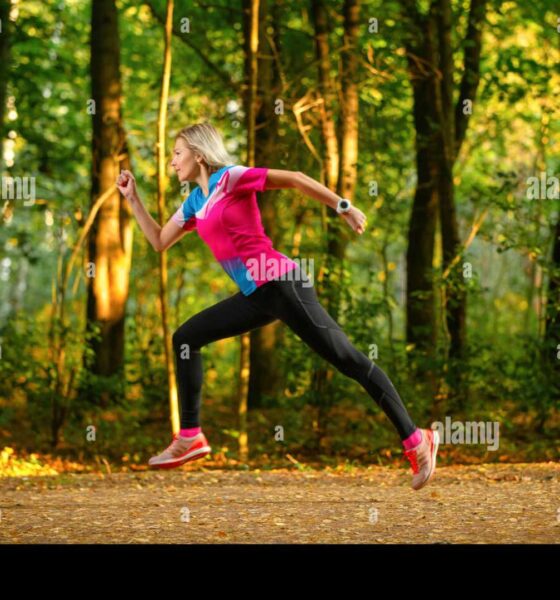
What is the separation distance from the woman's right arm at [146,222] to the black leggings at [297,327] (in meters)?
0.61

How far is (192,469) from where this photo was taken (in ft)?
44.3

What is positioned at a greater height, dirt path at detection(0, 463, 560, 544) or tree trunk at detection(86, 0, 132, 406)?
tree trunk at detection(86, 0, 132, 406)

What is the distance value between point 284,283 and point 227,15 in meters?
14.5

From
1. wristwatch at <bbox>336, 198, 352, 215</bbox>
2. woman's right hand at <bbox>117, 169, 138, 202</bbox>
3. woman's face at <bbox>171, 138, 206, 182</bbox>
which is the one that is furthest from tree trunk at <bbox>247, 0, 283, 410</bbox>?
wristwatch at <bbox>336, 198, 352, 215</bbox>

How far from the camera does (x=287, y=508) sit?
8602 millimetres

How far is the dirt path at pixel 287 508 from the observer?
7316 millimetres

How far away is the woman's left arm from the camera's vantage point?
6230 mm

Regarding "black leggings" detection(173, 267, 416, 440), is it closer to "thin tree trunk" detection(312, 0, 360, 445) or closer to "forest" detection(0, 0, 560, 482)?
"forest" detection(0, 0, 560, 482)

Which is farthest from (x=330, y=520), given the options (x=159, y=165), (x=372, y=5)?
(x=372, y=5)

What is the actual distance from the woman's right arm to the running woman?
12 millimetres

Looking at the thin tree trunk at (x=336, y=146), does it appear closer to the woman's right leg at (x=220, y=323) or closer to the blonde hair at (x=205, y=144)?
the blonde hair at (x=205, y=144)

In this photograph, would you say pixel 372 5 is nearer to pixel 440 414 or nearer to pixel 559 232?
pixel 559 232

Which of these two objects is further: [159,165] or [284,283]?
[159,165]

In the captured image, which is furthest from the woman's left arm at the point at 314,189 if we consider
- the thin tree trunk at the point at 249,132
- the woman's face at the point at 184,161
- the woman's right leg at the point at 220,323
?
the thin tree trunk at the point at 249,132
